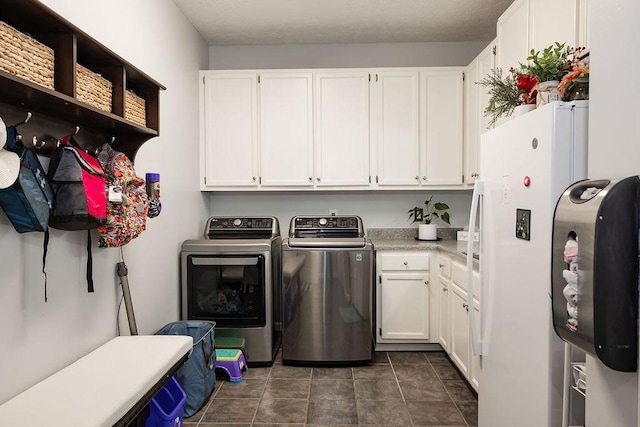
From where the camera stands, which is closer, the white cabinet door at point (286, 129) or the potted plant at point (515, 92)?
the potted plant at point (515, 92)

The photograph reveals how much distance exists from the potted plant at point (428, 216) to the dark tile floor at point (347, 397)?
107 cm

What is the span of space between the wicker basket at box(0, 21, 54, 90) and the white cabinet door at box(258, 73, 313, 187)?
7.14 feet

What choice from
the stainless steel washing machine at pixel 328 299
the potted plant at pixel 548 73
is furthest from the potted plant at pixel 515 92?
the stainless steel washing machine at pixel 328 299

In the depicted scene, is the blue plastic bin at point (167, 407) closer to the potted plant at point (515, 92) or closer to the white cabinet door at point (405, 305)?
the white cabinet door at point (405, 305)

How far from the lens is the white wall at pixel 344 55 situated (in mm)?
3699

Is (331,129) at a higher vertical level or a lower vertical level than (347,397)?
higher

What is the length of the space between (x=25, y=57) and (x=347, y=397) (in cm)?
241

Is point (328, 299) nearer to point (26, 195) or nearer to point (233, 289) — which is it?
point (233, 289)

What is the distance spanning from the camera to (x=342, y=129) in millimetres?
3443

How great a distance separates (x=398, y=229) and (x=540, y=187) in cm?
243

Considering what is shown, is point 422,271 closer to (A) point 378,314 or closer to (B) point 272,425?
(A) point 378,314

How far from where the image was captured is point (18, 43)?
3.85ft

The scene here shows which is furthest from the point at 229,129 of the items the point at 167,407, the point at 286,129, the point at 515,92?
the point at 515,92

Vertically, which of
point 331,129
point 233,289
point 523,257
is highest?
point 331,129
